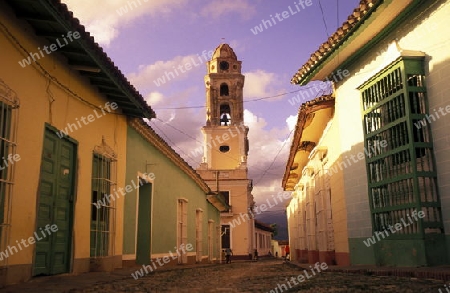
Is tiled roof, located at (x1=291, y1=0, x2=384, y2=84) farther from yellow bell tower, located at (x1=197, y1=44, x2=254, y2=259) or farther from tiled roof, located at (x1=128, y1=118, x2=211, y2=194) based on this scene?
yellow bell tower, located at (x1=197, y1=44, x2=254, y2=259)

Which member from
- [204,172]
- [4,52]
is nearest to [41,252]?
[4,52]

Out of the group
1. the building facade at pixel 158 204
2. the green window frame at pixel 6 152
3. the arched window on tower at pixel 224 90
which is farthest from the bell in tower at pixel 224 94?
the green window frame at pixel 6 152

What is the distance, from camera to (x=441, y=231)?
232 inches

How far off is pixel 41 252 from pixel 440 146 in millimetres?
5453

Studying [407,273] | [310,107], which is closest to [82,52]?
[310,107]

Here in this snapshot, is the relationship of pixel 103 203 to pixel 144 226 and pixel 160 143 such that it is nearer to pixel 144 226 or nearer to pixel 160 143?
pixel 144 226

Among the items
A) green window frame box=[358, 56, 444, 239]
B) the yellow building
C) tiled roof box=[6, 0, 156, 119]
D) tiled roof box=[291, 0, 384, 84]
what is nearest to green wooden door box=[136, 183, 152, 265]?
the yellow building

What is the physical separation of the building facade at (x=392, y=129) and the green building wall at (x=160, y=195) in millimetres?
4462

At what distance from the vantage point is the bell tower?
3506 cm

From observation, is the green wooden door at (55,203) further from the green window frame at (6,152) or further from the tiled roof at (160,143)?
the tiled roof at (160,143)

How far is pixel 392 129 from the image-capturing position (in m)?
6.69

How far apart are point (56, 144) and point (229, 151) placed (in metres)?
29.8

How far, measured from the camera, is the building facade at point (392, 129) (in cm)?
591

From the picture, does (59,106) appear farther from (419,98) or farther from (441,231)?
(441,231)
